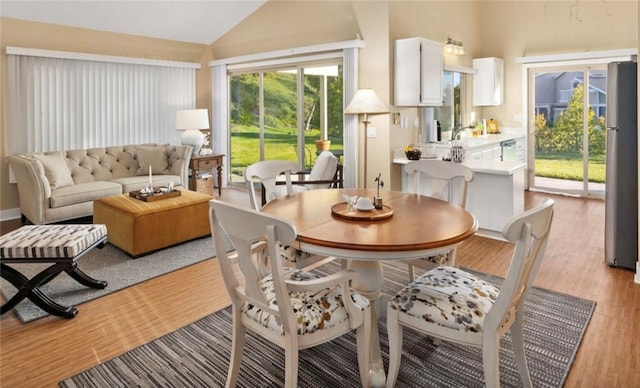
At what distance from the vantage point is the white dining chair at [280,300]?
1.59 metres

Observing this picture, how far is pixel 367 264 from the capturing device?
2227mm

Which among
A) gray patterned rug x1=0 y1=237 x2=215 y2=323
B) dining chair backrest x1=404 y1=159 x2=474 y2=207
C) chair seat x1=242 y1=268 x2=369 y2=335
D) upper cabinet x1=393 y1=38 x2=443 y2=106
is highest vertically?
upper cabinet x1=393 y1=38 x2=443 y2=106

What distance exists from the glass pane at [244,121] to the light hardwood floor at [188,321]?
367 centimetres

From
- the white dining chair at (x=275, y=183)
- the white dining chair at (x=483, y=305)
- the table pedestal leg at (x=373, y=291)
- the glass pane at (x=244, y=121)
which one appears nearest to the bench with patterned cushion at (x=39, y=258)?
the white dining chair at (x=275, y=183)

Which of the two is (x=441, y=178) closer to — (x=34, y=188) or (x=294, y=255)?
(x=294, y=255)

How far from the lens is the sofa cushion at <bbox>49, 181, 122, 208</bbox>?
4.68m

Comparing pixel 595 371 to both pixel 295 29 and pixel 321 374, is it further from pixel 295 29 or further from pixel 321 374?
pixel 295 29

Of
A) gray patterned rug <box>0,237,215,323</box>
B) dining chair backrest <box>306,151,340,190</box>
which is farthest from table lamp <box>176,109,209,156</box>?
dining chair backrest <box>306,151,340,190</box>

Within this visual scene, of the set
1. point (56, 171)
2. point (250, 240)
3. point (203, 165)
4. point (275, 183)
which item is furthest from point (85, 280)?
point (203, 165)

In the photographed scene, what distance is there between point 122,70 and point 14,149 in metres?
1.78

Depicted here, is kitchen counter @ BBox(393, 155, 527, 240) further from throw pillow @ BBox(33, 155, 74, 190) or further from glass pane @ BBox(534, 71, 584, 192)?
throw pillow @ BBox(33, 155, 74, 190)

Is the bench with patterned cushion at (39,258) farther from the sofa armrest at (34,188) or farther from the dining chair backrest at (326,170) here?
the dining chair backrest at (326,170)

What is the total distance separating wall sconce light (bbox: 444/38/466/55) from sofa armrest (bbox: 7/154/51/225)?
5167mm

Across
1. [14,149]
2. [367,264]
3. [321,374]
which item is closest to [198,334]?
[321,374]
